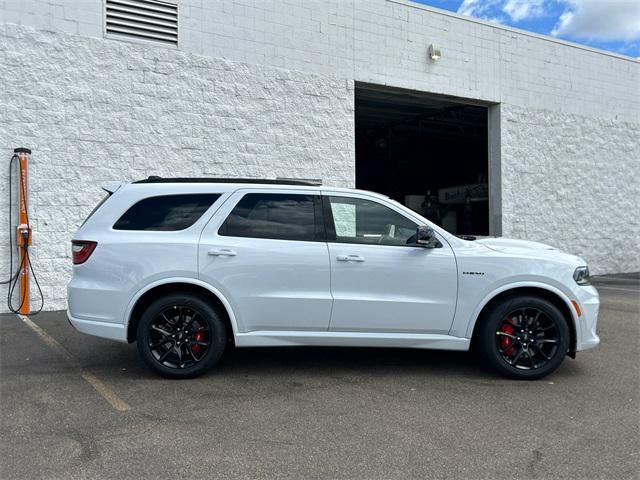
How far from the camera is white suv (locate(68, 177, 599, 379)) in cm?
479

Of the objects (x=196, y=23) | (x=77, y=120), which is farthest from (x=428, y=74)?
(x=77, y=120)

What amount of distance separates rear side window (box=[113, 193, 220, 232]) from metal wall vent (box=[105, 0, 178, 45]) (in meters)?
5.28

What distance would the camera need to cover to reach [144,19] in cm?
897

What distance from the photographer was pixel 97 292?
4.80 meters

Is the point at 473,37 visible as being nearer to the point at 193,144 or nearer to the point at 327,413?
A: the point at 193,144

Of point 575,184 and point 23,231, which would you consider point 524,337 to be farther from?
point 575,184

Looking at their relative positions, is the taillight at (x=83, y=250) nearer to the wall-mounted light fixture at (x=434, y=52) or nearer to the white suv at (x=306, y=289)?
the white suv at (x=306, y=289)

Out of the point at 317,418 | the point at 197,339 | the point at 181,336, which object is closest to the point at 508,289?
the point at 317,418

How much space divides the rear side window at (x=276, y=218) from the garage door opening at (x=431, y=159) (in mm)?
11546

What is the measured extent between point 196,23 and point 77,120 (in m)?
2.80

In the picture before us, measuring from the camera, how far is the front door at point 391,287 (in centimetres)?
484

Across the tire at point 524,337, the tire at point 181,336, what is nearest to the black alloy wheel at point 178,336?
the tire at point 181,336

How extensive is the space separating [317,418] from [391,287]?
4.78ft

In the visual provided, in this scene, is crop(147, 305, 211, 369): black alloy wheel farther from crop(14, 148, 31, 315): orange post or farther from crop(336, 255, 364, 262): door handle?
crop(14, 148, 31, 315): orange post
